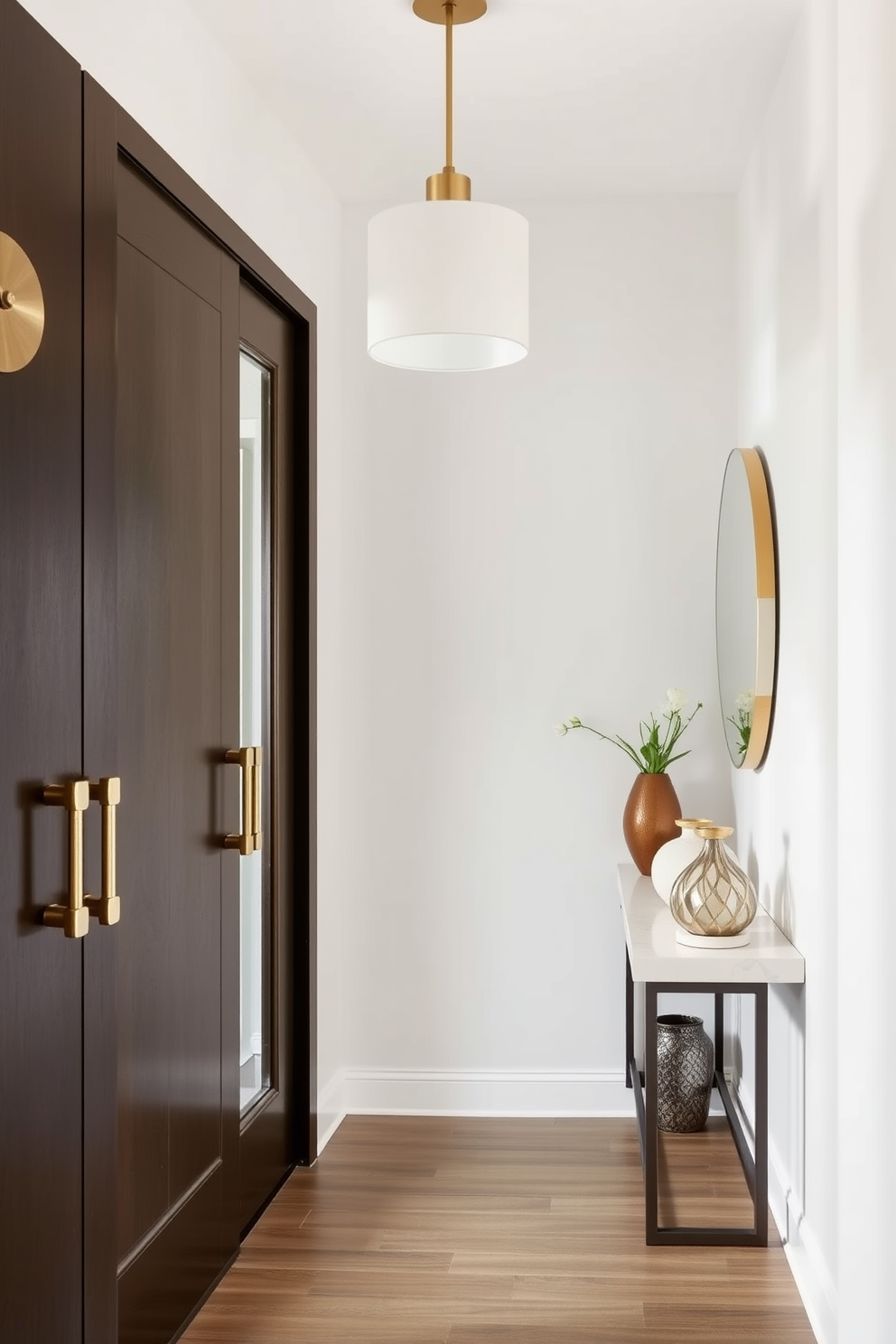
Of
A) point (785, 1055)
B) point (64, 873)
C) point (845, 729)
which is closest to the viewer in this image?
point (64, 873)

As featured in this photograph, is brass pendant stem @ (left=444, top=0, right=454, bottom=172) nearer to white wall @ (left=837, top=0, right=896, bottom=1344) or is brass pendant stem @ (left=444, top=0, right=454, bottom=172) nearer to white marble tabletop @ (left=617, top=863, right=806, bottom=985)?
white wall @ (left=837, top=0, right=896, bottom=1344)

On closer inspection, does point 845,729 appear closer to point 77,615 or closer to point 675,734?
point 77,615

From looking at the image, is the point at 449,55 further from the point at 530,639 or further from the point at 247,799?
the point at 530,639

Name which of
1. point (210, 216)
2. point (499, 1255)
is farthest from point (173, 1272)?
point (210, 216)

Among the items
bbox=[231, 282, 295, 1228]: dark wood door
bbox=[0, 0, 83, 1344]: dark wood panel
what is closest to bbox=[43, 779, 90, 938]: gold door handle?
bbox=[0, 0, 83, 1344]: dark wood panel

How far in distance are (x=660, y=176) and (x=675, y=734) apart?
5.25 feet

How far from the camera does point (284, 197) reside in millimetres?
3098

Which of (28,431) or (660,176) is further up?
(660,176)

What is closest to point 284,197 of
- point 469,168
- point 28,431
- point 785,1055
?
point 469,168

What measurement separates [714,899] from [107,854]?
147 centimetres

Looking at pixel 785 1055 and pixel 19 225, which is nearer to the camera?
pixel 19 225

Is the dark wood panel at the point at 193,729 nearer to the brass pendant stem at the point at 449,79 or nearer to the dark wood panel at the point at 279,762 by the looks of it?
the dark wood panel at the point at 279,762

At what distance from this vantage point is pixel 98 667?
175 centimetres

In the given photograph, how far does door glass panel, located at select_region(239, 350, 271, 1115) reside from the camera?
289 centimetres
